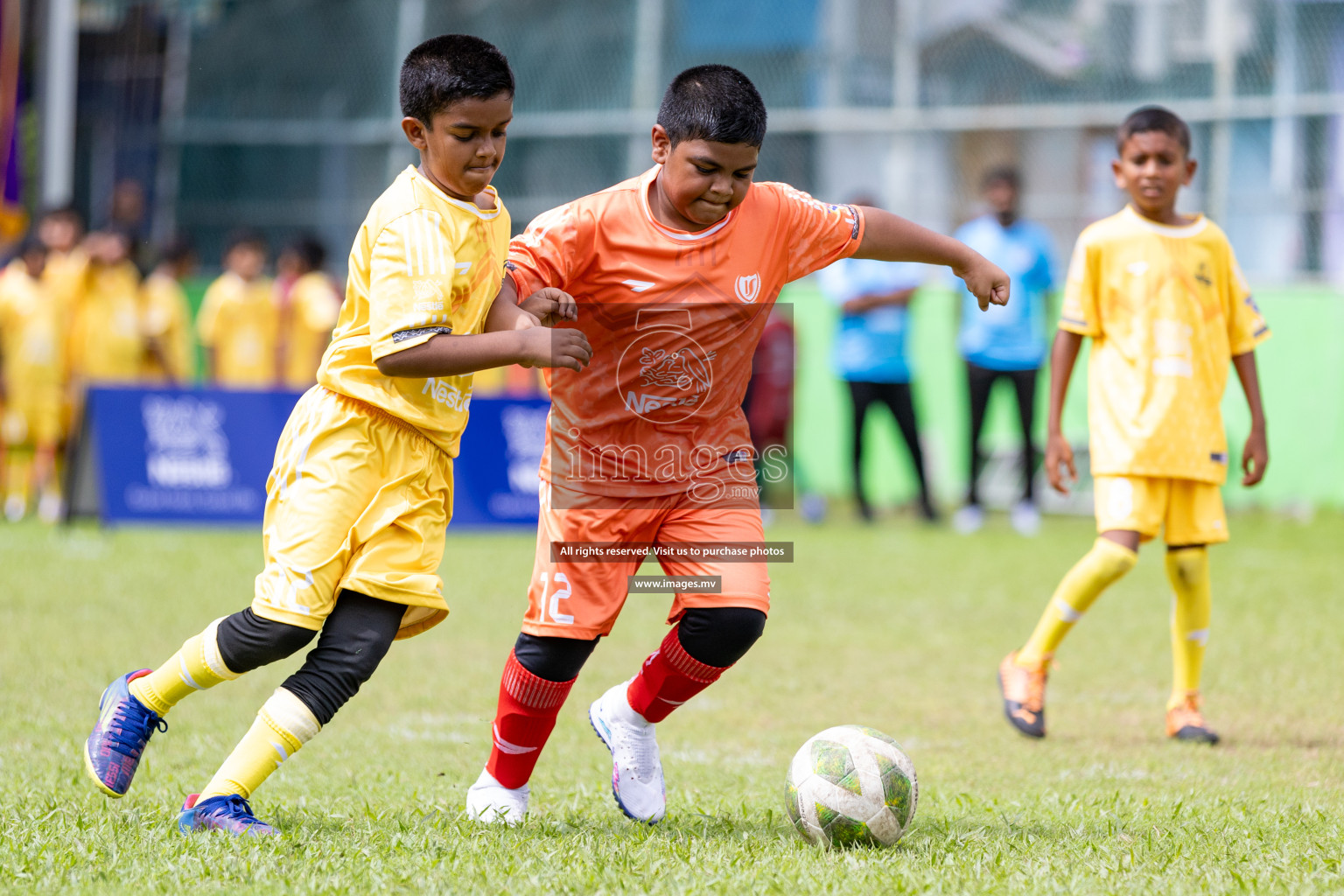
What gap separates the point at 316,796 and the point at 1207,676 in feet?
12.3

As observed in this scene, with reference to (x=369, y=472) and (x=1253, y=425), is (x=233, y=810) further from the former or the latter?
(x=1253, y=425)

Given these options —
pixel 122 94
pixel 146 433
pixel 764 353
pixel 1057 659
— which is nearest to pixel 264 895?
pixel 1057 659

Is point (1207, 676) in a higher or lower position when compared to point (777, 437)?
lower

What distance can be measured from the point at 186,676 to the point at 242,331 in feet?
32.5

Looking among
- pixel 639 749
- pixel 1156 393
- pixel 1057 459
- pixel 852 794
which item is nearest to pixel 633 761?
pixel 639 749

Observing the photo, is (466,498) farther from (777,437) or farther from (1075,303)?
(1075,303)

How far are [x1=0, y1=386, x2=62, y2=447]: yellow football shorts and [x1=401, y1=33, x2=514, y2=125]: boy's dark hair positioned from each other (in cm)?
932

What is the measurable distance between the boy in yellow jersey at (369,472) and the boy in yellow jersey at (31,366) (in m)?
8.90

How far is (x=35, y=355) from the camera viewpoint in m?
11.8

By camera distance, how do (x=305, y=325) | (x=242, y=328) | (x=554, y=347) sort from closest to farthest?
(x=554, y=347) → (x=305, y=325) → (x=242, y=328)

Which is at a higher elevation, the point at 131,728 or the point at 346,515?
the point at 346,515

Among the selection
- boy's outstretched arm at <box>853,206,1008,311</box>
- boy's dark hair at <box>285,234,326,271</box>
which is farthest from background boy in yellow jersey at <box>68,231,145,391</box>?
boy's outstretched arm at <box>853,206,1008,311</box>

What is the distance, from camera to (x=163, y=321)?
1252cm

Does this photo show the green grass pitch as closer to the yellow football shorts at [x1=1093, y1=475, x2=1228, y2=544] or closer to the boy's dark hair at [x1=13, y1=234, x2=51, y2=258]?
the yellow football shorts at [x1=1093, y1=475, x2=1228, y2=544]
